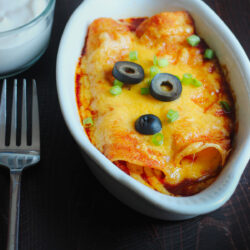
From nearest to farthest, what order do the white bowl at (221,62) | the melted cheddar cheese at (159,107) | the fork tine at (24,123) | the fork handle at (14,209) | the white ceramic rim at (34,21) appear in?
1. the white bowl at (221,62)
2. the fork handle at (14,209)
3. the melted cheddar cheese at (159,107)
4. the fork tine at (24,123)
5. the white ceramic rim at (34,21)

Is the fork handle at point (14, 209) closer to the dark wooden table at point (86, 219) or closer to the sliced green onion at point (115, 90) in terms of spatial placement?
the dark wooden table at point (86, 219)

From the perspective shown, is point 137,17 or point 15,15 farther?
point 137,17

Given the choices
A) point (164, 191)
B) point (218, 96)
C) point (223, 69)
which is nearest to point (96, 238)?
point (164, 191)

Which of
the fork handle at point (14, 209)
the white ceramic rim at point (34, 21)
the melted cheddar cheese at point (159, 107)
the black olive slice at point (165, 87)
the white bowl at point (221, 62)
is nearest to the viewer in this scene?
the white bowl at point (221, 62)

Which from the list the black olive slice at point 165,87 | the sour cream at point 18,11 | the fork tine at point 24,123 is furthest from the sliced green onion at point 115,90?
the sour cream at point 18,11

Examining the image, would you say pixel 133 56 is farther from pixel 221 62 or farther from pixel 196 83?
pixel 221 62

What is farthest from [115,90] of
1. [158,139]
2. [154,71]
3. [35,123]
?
[35,123]

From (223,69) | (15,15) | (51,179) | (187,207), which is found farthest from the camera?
(15,15)

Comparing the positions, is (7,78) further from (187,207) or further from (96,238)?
(187,207)
